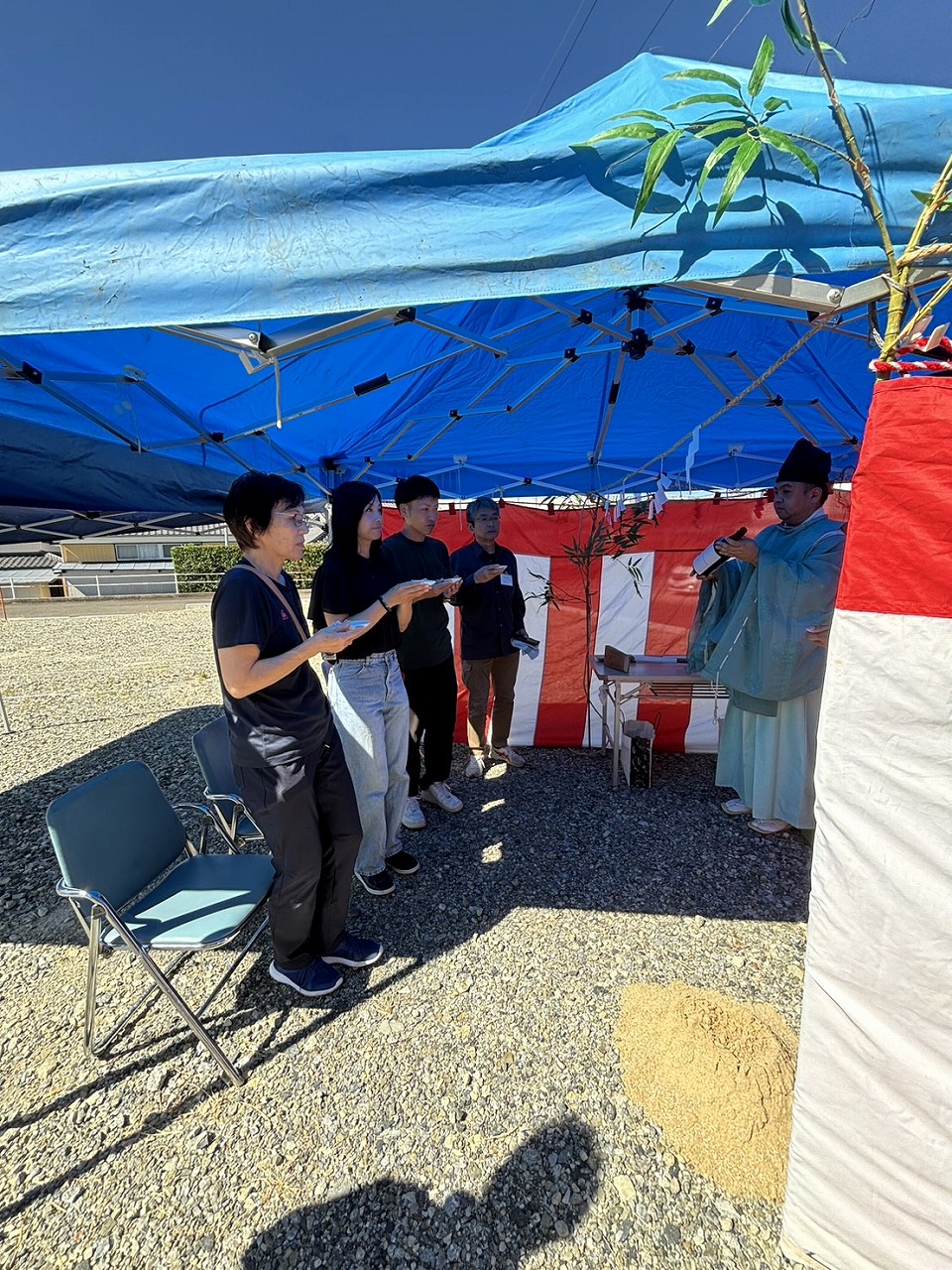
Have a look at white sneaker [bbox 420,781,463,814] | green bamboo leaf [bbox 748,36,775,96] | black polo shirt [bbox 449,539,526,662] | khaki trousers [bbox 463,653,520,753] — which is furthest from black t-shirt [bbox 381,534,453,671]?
green bamboo leaf [bbox 748,36,775,96]

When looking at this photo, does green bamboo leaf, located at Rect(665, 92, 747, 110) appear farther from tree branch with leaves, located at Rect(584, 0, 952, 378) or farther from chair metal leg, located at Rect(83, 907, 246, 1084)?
chair metal leg, located at Rect(83, 907, 246, 1084)

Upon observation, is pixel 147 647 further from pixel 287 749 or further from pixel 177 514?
pixel 287 749

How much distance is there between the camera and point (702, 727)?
4.58 meters

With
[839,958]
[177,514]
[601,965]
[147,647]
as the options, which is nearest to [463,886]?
[601,965]

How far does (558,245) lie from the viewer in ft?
4.11

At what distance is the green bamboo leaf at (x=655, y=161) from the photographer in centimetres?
109

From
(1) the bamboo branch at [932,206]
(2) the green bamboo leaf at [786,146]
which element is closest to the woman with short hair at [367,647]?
(2) the green bamboo leaf at [786,146]

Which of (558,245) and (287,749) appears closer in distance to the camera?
(558,245)

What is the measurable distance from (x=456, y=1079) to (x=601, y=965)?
30.8 inches

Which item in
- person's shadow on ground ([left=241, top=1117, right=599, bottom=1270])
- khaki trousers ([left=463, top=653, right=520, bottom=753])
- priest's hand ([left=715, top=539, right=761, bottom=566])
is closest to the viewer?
person's shadow on ground ([left=241, top=1117, right=599, bottom=1270])

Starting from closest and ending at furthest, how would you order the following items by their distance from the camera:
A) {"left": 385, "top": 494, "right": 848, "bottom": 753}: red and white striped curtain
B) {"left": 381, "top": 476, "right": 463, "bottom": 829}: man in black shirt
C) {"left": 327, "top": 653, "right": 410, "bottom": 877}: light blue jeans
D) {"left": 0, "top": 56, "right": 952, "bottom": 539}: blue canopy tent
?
{"left": 0, "top": 56, "right": 952, "bottom": 539}: blue canopy tent, {"left": 327, "top": 653, "right": 410, "bottom": 877}: light blue jeans, {"left": 381, "top": 476, "right": 463, "bottom": 829}: man in black shirt, {"left": 385, "top": 494, "right": 848, "bottom": 753}: red and white striped curtain

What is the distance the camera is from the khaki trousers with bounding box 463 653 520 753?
4.12 meters

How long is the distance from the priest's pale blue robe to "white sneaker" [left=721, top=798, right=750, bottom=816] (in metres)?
0.12

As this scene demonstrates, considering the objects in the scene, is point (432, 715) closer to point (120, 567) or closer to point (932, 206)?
point (932, 206)
